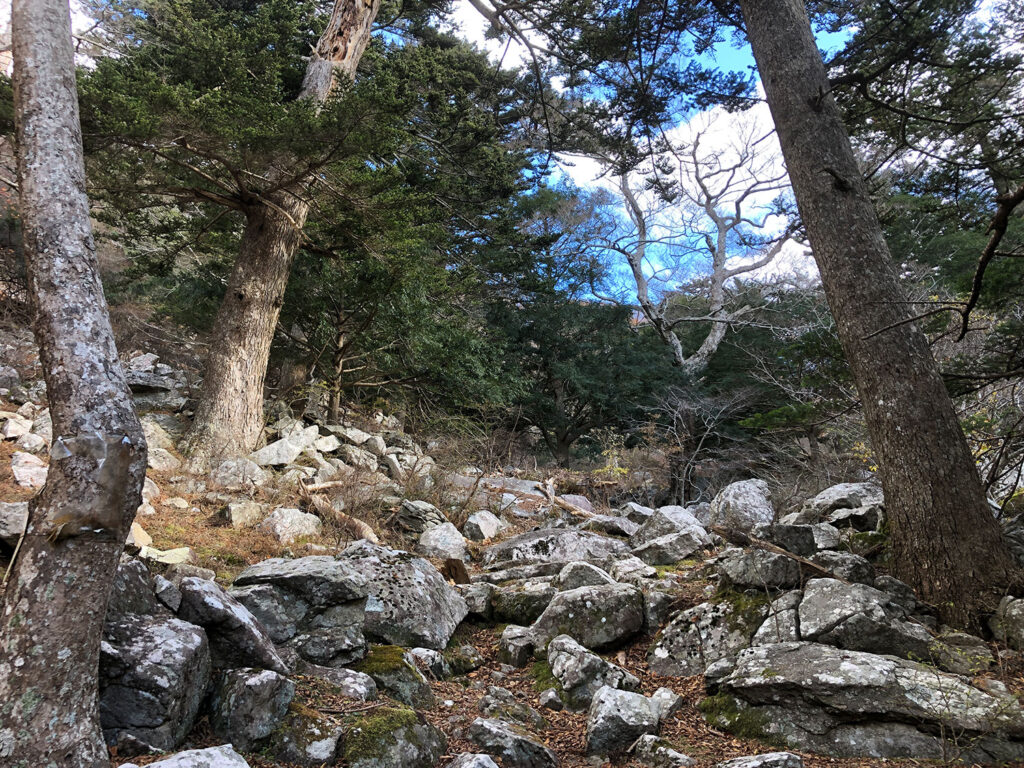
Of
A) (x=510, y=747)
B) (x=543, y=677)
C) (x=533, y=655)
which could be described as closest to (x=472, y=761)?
(x=510, y=747)

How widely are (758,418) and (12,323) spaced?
10.6 m

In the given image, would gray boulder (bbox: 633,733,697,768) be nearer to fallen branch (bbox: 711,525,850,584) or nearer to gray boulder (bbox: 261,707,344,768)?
gray boulder (bbox: 261,707,344,768)

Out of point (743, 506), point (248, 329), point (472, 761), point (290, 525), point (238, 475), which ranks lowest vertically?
point (472, 761)

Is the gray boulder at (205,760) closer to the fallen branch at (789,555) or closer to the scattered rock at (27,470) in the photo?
the fallen branch at (789,555)

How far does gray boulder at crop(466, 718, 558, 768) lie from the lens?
2463 millimetres

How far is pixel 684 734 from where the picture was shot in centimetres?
280

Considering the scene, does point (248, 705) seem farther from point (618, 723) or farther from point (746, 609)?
point (746, 609)

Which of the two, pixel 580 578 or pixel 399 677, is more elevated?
pixel 580 578

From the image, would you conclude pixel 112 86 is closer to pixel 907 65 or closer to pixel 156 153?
pixel 156 153

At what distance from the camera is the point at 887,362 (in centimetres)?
371

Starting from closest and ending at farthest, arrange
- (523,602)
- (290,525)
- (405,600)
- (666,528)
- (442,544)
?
(405,600)
(523,602)
(290,525)
(442,544)
(666,528)

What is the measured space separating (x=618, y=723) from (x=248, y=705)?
1.63 m

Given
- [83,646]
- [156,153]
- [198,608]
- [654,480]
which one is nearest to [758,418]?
[198,608]

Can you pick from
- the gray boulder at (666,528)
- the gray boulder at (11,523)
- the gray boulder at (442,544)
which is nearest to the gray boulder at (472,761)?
the gray boulder at (11,523)
